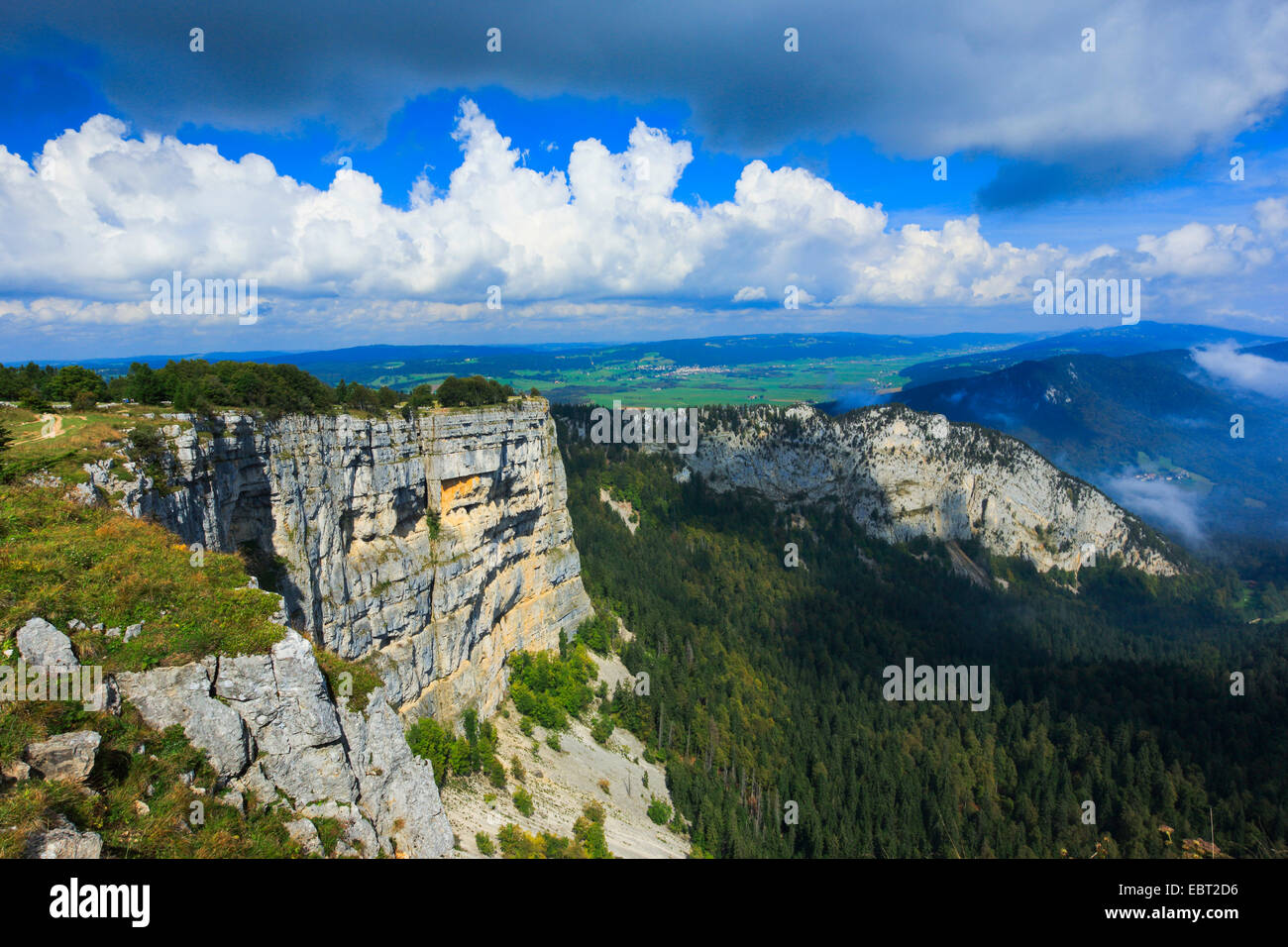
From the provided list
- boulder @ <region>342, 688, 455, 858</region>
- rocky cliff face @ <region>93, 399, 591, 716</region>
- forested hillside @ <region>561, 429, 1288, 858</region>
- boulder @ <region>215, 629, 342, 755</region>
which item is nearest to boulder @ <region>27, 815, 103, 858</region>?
boulder @ <region>215, 629, 342, 755</region>

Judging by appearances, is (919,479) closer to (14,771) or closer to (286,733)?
(286,733)

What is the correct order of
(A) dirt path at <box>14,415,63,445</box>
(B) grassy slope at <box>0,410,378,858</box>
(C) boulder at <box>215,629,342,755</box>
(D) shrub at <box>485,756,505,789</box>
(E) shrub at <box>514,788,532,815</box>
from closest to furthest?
(B) grassy slope at <box>0,410,378,858</box> < (C) boulder at <box>215,629,342,755</box> < (A) dirt path at <box>14,415,63,445</box> < (E) shrub at <box>514,788,532,815</box> < (D) shrub at <box>485,756,505,789</box>

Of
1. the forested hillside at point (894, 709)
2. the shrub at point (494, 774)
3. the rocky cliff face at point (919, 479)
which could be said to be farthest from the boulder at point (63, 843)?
the rocky cliff face at point (919, 479)

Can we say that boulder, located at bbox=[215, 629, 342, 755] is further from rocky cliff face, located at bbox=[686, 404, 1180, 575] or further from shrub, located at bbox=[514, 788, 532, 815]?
rocky cliff face, located at bbox=[686, 404, 1180, 575]

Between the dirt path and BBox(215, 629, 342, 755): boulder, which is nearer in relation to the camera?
BBox(215, 629, 342, 755): boulder

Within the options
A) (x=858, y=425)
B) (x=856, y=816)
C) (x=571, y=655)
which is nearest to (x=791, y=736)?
(x=856, y=816)
